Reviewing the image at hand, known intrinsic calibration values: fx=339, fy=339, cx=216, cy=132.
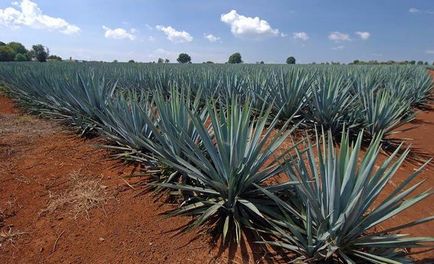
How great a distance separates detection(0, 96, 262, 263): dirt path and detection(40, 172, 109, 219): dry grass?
2cm

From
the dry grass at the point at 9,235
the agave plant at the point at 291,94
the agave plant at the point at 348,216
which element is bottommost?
the dry grass at the point at 9,235

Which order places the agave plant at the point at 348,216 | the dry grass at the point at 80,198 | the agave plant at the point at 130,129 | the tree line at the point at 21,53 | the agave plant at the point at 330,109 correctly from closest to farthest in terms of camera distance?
the agave plant at the point at 348,216
the dry grass at the point at 80,198
the agave plant at the point at 130,129
the agave plant at the point at 330,109
the tree line at the point at 21,53

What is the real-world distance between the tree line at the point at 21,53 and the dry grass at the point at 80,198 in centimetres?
6190

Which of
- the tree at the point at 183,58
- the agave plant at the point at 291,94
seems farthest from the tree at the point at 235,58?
the agave plant at the point at 291,94

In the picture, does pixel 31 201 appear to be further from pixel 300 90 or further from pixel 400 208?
pixel 300 90

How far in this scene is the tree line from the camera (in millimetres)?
57994

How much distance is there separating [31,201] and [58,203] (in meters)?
0.30

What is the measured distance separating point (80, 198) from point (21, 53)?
3266 inches

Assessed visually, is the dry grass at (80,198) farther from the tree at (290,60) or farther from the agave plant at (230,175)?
the tree at (290,60)

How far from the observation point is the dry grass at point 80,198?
3.08m

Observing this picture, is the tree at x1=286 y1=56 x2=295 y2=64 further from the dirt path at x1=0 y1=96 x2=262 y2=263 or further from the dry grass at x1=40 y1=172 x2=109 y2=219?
the dry grass at x1=40 y1=172 x2=109 y2=219

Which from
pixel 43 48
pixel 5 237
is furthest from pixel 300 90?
pixel 43 48

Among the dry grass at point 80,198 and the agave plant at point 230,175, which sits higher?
the agave plant at point 230,175

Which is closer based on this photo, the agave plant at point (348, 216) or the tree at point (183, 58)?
the agave plant at point (348, 216)
